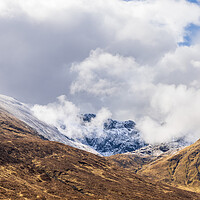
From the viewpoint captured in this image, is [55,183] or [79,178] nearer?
[55,183]

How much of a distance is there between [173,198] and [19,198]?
12712cm

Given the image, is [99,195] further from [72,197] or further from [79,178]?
Result: [79,178]

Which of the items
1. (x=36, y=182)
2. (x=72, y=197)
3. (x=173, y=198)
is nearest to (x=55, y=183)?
(x=36, y=182)

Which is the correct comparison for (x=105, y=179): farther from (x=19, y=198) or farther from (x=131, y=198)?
(x=19, y=198)

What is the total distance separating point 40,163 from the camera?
181 m

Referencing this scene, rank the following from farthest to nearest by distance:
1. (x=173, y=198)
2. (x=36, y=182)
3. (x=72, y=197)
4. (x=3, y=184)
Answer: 1. (x=173, y=198)
2. (x=36, y=182)
3. (x=72, y=197)
4. (x=3, y=184)

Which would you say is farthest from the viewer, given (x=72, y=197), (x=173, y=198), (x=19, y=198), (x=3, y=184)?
(x=173, y=198)

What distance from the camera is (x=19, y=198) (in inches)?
4070

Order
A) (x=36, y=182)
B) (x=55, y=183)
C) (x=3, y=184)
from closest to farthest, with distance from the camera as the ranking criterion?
(x=3, y=184), (x=36, y=182), (x=55, y=183)

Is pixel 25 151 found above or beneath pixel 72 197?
above

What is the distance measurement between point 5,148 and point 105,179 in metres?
81.3

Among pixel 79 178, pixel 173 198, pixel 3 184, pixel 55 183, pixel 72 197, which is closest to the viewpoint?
pixel 3 184

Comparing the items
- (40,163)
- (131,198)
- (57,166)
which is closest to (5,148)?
(40,163)

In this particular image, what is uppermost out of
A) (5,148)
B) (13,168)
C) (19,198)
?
(5,148)
